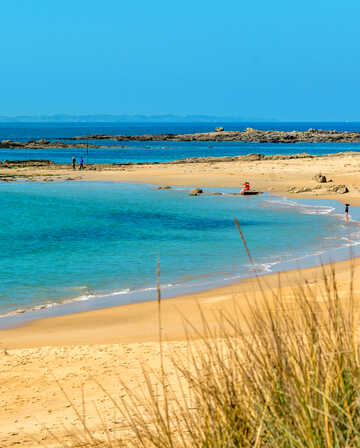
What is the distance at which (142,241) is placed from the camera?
2322cm

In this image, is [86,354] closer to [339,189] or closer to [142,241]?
[142,241]

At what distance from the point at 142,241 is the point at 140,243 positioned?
0.43 meters

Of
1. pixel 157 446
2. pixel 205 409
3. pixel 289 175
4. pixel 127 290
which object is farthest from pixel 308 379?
pixel 289 175

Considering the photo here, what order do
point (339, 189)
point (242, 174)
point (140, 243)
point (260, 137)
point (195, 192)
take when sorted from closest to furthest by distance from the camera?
point (140, 243) → point (339, 189) → point (195, 192) → point (242, 174) → point (260, 137)

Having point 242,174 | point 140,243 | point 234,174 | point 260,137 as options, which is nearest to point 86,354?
point 140,243

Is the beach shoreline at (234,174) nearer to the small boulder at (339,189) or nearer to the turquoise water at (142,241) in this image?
the small boulder at (339,189)

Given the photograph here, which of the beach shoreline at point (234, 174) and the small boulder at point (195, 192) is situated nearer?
the beach shoreline at point (234, 174)

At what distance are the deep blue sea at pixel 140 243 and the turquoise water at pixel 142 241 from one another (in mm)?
31

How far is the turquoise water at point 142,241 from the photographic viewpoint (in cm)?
1617

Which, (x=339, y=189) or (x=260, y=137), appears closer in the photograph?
(x=339, y=189)

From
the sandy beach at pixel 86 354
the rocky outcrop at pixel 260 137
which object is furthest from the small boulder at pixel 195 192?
the rocky outcrop at pixel 260 137

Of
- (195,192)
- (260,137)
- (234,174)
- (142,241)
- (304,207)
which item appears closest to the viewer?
(142,241)

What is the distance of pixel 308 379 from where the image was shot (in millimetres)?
3660

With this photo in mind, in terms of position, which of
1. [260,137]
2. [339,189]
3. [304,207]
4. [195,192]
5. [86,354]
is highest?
[260,137]
